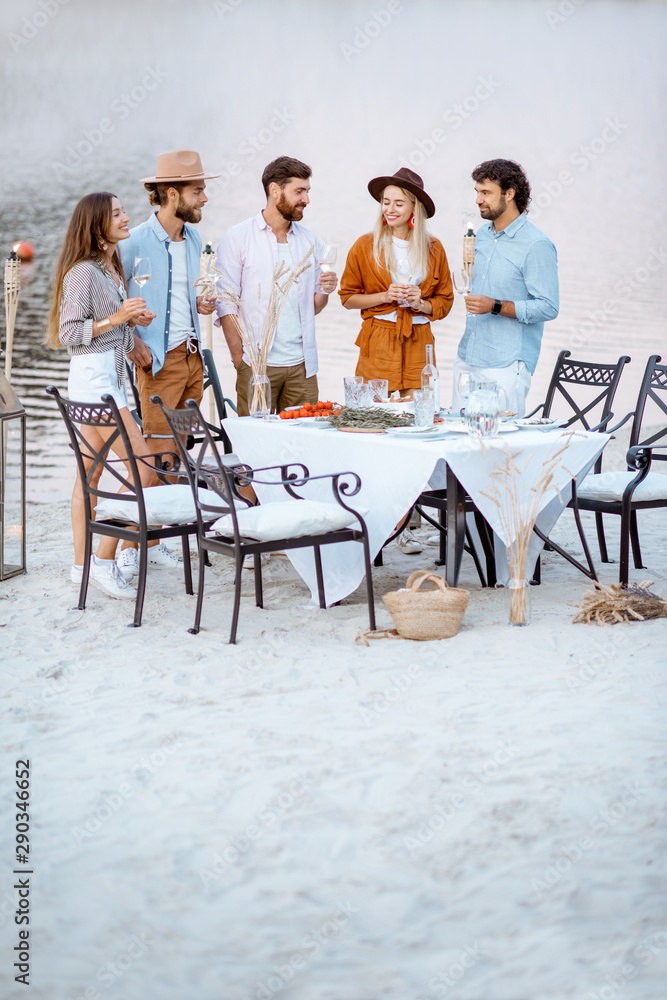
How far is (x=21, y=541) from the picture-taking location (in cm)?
489

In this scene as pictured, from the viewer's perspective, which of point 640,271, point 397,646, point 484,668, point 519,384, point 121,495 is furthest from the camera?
point 640,271

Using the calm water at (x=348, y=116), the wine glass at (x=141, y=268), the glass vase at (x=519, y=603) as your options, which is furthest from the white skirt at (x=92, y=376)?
the calm water at (x=348, y=116)

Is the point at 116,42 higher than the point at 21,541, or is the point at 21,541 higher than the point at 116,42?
the point at 116,42

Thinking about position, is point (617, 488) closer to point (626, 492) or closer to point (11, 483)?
point (626, 492)

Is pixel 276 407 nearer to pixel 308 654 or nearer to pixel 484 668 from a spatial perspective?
pixel 308 654

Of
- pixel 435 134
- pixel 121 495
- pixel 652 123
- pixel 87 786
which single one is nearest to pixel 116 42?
pixel 435 134

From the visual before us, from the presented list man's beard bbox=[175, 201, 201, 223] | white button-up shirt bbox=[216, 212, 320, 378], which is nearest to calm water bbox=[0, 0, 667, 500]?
white button-up shirt bbox=[216, 212, 320, 378]

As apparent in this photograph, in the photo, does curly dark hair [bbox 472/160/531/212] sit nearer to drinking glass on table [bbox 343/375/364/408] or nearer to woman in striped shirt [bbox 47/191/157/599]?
drinking glass on table [bbox 343/375/364/408]

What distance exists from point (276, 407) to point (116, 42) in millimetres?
9717

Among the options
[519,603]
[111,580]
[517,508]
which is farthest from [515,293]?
[111,580]

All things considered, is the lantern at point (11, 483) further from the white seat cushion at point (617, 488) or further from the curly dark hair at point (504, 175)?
the white seat cushion at point (617, 488)

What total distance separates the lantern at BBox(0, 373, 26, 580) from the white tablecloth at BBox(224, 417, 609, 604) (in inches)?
44.3

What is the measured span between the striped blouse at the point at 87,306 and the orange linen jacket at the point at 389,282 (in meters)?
1.18

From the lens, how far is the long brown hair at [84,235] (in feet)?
14.2
